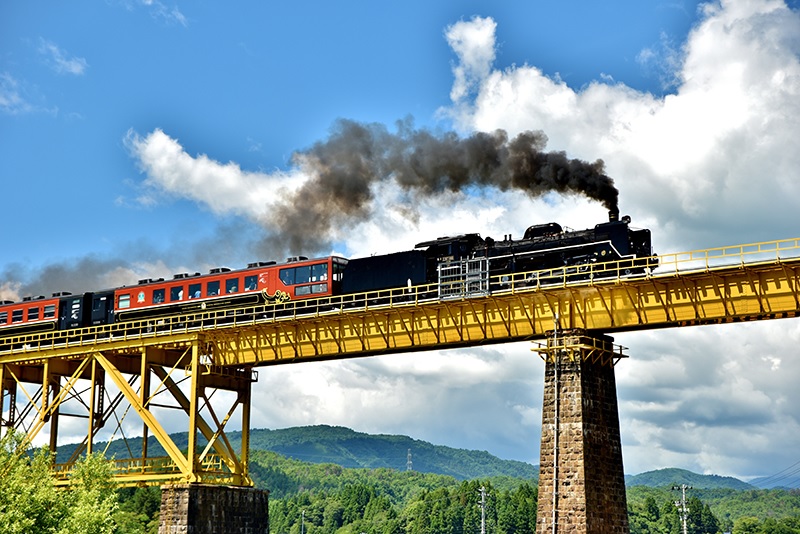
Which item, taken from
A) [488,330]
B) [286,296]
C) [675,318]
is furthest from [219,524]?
[675,318]

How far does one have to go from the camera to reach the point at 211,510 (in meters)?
52.7

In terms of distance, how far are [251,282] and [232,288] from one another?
4.02 feet

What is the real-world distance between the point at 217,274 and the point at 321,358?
1273 cm

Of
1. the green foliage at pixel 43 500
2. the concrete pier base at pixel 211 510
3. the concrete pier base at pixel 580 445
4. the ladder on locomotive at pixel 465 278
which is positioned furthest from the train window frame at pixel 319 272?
the concrete pier base at pixel 580 445

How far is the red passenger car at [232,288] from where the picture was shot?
198 feet

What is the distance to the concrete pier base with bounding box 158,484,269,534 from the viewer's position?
Result: 51219 mm

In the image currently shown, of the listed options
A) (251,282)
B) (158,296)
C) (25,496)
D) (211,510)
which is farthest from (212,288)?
(25,496)

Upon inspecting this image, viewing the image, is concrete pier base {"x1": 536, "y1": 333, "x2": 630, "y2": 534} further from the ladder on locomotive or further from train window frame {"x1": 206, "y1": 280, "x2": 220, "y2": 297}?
train window frame {"x1": 206, "y1": 280, "x2": 220, "y2": 297}

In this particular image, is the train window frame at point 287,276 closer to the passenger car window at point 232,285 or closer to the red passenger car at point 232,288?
the red passenger car at point 232,288

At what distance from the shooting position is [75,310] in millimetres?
68062

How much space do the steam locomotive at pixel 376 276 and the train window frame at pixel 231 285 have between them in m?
0.05

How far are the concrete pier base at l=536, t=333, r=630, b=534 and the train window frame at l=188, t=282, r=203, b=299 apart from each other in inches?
1058

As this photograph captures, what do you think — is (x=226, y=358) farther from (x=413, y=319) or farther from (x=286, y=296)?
(x=413, y=319)

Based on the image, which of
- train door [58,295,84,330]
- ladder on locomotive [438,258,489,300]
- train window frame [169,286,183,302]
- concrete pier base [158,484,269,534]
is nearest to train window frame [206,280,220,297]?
train window frame [169,286,183,302]
